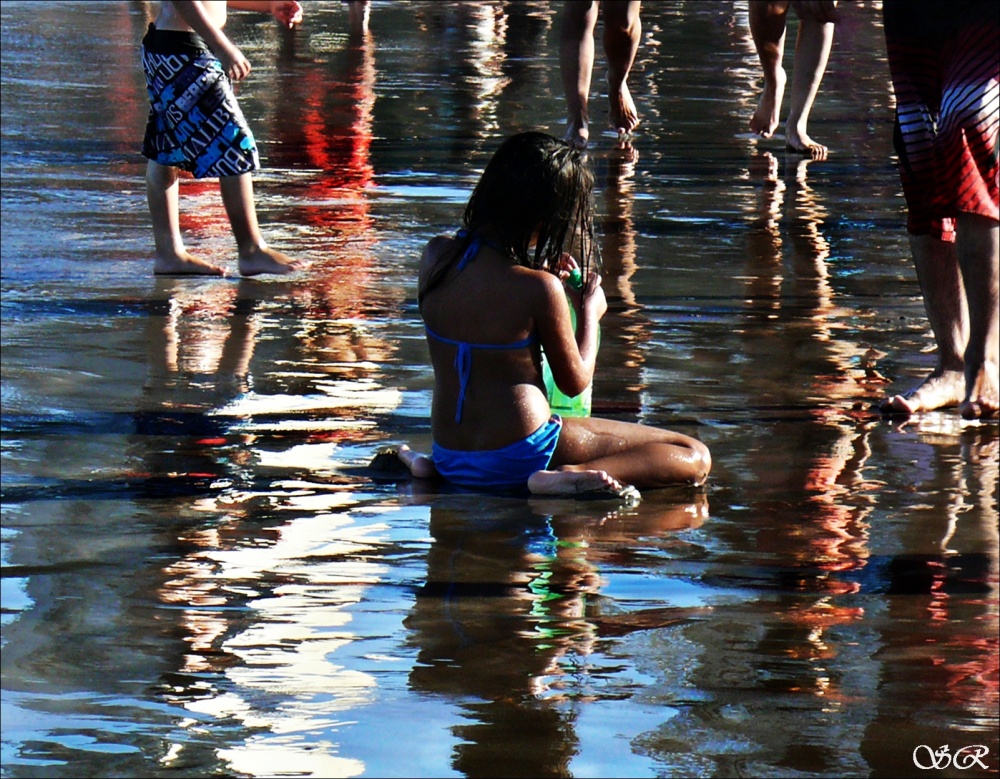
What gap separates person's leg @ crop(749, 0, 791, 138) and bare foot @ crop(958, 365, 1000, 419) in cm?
494

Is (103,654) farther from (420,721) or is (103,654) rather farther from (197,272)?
(197,272)

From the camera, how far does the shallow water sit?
309 centimetres

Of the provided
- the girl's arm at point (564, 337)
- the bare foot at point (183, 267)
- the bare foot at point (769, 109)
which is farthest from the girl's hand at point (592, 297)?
the bare foot at point (769, 109)

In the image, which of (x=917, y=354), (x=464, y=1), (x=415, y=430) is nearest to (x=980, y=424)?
(x=917, y=354)

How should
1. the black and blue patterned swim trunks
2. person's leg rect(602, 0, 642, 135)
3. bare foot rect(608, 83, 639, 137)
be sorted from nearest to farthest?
1. the black and blue patterned swim trunks
2. person's leg rect(602, 0, 642, 135)
3. bare foot rect(608, 83, 639, 137)

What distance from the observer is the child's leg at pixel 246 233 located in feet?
22.7

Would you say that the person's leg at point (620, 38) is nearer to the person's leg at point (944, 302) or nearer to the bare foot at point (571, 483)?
the person's leg at point (944, 302)

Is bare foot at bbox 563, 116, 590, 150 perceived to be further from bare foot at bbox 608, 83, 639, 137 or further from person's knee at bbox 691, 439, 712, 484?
person's knee at bbox 691, 439, 712, 484

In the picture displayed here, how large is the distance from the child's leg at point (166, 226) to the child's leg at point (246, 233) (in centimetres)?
18

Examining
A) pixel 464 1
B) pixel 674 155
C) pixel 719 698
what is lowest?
pixel 719 698

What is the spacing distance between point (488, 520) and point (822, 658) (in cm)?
118

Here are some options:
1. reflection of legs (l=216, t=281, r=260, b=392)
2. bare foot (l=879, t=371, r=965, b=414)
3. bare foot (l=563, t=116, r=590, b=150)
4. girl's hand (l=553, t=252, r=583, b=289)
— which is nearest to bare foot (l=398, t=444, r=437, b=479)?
girl's hand (l=553, t=252, r=583, b=289)

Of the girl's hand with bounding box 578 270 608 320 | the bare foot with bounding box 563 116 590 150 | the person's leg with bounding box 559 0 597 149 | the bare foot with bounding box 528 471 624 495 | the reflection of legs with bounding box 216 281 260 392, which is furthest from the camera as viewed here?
the bare foot with bounding box 563 116 590 150

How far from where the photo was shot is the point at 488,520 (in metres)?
4.34
